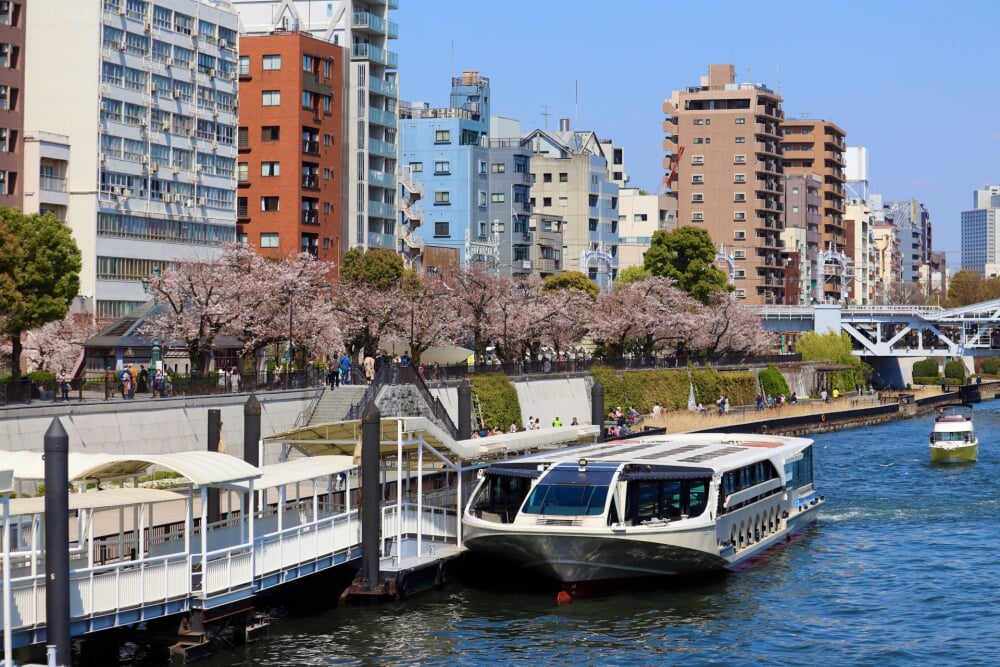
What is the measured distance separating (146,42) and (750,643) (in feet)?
219

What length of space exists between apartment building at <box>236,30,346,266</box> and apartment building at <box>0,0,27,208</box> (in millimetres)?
25054

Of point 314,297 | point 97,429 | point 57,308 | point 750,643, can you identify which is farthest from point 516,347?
point 750,643

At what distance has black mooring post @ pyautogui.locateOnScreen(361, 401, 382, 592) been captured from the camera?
126 feet

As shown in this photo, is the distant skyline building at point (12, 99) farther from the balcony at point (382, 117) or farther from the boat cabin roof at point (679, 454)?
the boat cabin roof at point (679, 454)

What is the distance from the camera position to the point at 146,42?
303 ft

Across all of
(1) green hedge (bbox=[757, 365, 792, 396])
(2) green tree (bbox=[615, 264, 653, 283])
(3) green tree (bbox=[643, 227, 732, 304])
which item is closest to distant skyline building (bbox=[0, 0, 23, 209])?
(2) green tree (bbox=[615, 264, 653, 283])

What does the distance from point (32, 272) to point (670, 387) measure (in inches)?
2087

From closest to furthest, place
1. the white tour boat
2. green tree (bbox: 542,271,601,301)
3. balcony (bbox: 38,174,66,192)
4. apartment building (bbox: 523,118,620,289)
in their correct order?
the white tour boat → balcony (bbox: 38,174,66,192) → green tree (bbox: 542,271,601,301) → apartment building (bbox: 523,118,620,289)

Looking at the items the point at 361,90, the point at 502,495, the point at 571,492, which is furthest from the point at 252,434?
the point at 361,90

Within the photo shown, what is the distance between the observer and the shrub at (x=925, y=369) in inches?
6821

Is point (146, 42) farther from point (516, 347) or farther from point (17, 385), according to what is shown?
point (17, 385)

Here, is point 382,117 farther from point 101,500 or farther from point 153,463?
point 101,500

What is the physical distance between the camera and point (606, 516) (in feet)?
131

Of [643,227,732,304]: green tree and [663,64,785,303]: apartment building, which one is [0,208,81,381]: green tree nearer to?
[643,227,732,304]: green tree
